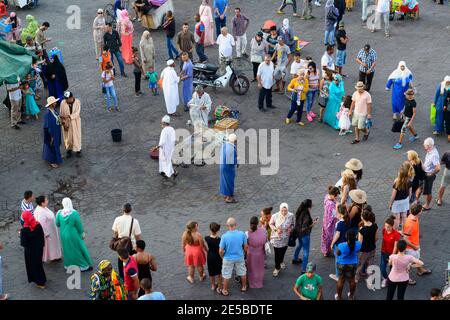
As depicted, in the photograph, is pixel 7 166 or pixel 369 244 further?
pixel 7 166

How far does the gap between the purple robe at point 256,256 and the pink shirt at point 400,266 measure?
2.15 m

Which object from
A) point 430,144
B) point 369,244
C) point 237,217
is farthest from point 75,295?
point 430,144

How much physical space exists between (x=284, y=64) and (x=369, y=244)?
8288mm

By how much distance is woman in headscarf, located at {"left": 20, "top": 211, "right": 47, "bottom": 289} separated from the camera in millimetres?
14320

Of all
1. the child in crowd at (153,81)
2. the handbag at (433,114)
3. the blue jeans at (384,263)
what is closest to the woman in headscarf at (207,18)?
the child in crowd at (153,81)

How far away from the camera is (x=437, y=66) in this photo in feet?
75.0

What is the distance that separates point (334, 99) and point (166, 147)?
177 inches

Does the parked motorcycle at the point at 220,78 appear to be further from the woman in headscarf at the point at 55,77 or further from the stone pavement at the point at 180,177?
the woman in headscarf at the point at 55,77

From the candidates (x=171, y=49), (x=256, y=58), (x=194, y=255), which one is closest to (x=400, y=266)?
(x=194, y=255)

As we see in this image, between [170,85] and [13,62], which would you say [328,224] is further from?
[13,62]

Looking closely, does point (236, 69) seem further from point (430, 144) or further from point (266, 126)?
point (430, 144)

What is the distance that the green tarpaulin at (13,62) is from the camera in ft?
58.9

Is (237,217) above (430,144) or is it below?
below
